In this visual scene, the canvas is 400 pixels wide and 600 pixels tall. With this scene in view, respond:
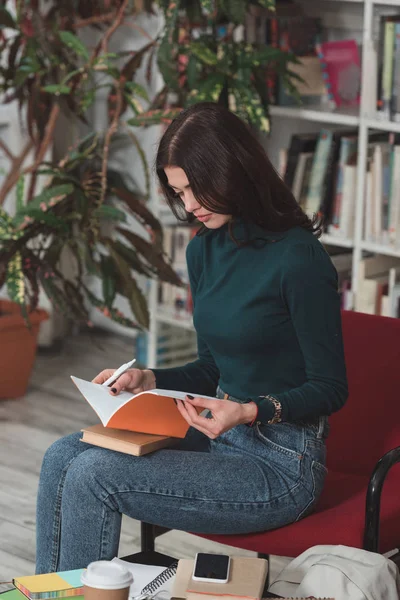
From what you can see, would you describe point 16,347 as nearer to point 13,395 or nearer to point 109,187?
point 13,395

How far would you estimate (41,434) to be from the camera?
3508 millimetres

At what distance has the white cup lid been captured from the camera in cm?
145

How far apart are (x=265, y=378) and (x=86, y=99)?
1.65 meters

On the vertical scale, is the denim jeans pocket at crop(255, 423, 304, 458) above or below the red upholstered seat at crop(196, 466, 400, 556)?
above

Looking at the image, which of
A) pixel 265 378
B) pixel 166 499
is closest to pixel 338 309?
pixel 265 378

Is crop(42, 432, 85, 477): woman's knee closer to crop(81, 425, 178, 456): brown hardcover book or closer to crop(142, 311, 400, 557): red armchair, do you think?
crop(81, 425, 178, 456): brown hardcover book

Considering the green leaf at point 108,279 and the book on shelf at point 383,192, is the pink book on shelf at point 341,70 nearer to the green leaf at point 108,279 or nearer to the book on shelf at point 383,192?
the book on shelf at point 383,192

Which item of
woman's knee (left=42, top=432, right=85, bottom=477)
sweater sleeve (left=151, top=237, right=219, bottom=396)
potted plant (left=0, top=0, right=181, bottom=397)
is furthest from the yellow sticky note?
potted plant (left=0, top=0, right=181, bottom=397)

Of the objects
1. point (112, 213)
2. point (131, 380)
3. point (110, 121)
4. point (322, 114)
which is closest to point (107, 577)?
point (131, 380)

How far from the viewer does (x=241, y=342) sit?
1.93 meters

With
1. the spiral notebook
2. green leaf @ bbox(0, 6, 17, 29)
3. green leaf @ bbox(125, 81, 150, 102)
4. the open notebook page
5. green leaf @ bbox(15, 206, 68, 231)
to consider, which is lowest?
the spiral notebook

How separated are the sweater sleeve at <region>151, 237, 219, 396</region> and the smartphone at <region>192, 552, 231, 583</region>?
0.52 meters

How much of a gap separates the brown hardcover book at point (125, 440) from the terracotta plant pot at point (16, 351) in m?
1.85

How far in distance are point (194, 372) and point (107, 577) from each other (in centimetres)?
74
